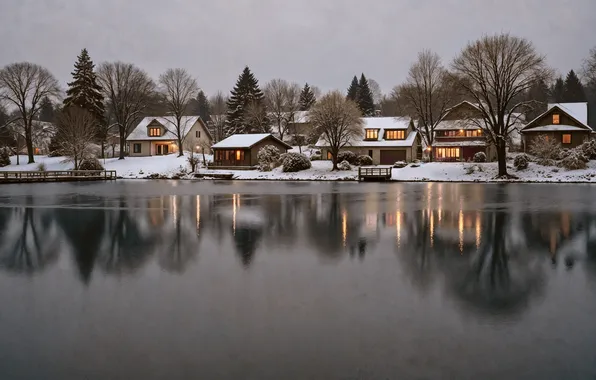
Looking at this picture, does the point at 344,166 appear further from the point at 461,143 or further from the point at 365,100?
the point at 365,100

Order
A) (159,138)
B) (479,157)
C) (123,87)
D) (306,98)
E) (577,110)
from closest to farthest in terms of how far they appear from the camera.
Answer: (479,157)
(577,110)
(123,87)
(159,138)
(306,98)

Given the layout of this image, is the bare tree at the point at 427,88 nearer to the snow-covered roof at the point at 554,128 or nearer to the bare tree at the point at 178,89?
the snow-covered roof at the point at 554,128

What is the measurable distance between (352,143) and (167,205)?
43.9 metres

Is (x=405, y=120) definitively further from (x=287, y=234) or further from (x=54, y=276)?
(x=54, y=276)

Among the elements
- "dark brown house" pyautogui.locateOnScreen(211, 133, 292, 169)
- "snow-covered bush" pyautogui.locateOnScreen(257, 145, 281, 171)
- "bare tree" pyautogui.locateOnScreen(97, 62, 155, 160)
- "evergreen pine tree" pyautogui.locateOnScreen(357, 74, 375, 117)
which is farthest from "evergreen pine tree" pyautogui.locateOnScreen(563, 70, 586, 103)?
"bare tree" pyautogui.locateOnScreen(97, 62, 155, 160)

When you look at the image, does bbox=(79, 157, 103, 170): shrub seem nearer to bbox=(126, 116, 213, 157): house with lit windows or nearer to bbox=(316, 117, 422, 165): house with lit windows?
bbox=(126, 116, 213, 157): house with lit windows

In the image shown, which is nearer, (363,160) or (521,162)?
(521,162)

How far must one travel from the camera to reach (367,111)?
9825cm

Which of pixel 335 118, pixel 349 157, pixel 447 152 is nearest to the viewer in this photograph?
pixel 335 118

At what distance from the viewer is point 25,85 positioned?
66375mm

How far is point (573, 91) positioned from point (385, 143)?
54410mm

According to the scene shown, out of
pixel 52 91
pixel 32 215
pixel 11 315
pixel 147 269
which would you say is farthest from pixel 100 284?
pixel 52 91

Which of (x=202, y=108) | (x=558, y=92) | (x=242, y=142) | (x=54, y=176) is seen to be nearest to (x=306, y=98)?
(x=242, y=142)

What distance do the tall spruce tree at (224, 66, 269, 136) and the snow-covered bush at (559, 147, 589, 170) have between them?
4911 centimetres
